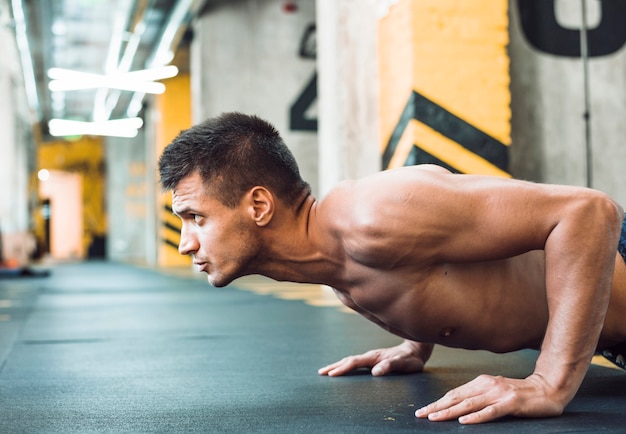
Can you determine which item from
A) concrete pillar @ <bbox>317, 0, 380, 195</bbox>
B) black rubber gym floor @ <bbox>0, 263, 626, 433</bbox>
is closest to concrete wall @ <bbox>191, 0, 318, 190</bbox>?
concrete pillar @ <bbox>317, 0, 380, 195</bbox>

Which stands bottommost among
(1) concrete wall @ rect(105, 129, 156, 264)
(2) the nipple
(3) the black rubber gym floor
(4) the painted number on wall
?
(1) concrete wall @ rect(105, 129, 156, 264)

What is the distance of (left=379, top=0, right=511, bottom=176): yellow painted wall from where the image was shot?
451 cm

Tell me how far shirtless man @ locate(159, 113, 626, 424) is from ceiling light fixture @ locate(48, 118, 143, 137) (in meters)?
11.0

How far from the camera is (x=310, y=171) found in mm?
9430

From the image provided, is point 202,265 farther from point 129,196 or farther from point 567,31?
point 129,196

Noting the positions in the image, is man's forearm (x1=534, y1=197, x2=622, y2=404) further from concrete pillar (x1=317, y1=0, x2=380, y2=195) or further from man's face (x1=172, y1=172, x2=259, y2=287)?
concrete pillar (x1=317, y1=0, x2=380, y2=195)

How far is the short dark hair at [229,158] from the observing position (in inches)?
65.1

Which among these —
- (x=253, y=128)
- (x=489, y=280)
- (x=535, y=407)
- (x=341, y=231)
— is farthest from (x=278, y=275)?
(x=535, y=407)

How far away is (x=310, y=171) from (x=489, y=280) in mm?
7775

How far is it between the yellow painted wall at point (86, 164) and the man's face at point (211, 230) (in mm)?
23139

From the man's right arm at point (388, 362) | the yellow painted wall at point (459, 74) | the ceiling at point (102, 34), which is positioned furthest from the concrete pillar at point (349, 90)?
the ceiling at point (102, 34)

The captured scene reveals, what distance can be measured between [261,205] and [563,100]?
3.53 meters

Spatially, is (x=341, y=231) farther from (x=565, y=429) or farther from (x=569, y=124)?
(x=569, y=124)

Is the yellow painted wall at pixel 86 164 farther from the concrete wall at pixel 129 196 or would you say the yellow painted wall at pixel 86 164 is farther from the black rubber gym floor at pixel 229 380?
the black rubber gym floor at pixel 229 380
